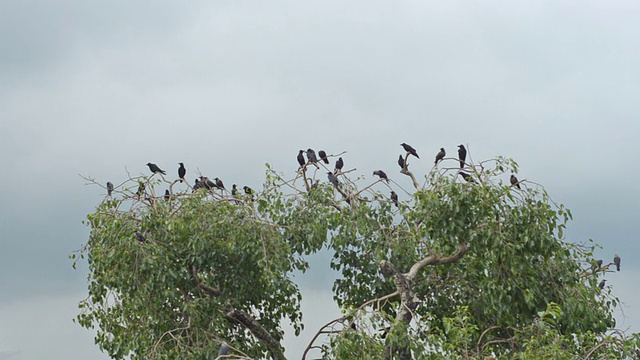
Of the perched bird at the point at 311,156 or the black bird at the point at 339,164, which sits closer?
the perched bird at the point at 311,156

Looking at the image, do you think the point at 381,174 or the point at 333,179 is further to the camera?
the point at 381,174

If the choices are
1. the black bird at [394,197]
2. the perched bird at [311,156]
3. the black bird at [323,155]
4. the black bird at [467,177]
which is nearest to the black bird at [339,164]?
the black bird at [323,155]

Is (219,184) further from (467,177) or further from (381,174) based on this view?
(467,177)

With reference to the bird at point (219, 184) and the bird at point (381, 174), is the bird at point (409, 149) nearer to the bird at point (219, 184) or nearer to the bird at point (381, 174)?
the bird at point (381, 174)

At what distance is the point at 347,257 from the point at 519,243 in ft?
10.8

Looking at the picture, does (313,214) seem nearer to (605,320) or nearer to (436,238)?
(436,238)

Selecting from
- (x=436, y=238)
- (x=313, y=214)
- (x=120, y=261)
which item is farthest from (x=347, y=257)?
(x=120, y=261)

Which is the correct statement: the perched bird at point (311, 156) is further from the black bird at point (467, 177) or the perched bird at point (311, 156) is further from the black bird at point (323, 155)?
the black bird at point (467, 177)

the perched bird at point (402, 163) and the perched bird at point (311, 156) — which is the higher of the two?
the perched bird at point (311, 156)

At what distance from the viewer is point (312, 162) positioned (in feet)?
47.3

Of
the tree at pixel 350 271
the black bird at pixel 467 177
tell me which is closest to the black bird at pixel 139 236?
the tree at pixel 350 271

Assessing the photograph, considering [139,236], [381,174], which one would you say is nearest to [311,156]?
[381,174]

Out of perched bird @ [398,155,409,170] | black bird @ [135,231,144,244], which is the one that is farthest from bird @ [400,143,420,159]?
black bird @ [135,231,144,244]

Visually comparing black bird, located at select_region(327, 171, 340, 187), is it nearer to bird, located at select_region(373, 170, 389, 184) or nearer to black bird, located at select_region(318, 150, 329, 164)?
black bird, located at select_region(318, 150, 329, 164)
